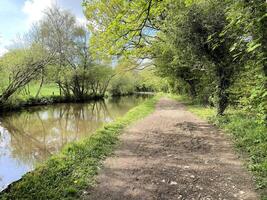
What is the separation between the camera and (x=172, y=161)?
6.26 metres

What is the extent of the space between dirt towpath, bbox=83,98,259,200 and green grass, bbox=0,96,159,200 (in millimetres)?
286

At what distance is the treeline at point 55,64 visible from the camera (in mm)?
21781

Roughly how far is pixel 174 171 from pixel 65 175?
2.49m

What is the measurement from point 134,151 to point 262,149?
3.44m

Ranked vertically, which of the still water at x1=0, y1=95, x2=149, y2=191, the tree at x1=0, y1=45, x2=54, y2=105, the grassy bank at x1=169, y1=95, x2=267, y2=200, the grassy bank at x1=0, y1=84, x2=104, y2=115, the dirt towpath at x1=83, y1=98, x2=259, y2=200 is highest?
the tree at x1=0, y1=45, x2=54, y2=105

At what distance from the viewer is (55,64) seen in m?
29.5

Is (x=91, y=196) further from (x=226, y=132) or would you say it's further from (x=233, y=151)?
(x=226, y=132)

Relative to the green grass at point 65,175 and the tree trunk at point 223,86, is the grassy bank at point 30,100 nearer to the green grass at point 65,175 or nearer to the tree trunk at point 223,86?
the green grass at point 65,175

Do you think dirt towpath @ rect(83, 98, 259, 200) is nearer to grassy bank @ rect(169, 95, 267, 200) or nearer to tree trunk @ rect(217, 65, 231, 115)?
grassy bank @ rect(169, 95, 267, 200)

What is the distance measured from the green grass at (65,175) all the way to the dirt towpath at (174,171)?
0.94ft

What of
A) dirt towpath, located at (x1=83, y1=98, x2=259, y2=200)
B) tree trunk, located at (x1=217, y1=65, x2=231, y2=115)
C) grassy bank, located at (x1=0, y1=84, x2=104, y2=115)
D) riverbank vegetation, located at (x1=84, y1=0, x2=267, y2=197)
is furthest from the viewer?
grassy bank, located at (x1=0, y1=84, x2=104, y2=115)

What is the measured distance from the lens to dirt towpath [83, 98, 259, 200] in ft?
14.8

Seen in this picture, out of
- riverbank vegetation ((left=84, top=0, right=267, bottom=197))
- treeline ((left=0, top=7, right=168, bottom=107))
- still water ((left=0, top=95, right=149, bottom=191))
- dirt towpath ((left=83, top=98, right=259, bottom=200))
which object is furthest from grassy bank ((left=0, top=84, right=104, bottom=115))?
dirt towpath ((left=83, top=98, right=259, bottom=200))

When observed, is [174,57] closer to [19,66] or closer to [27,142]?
[27,142]
